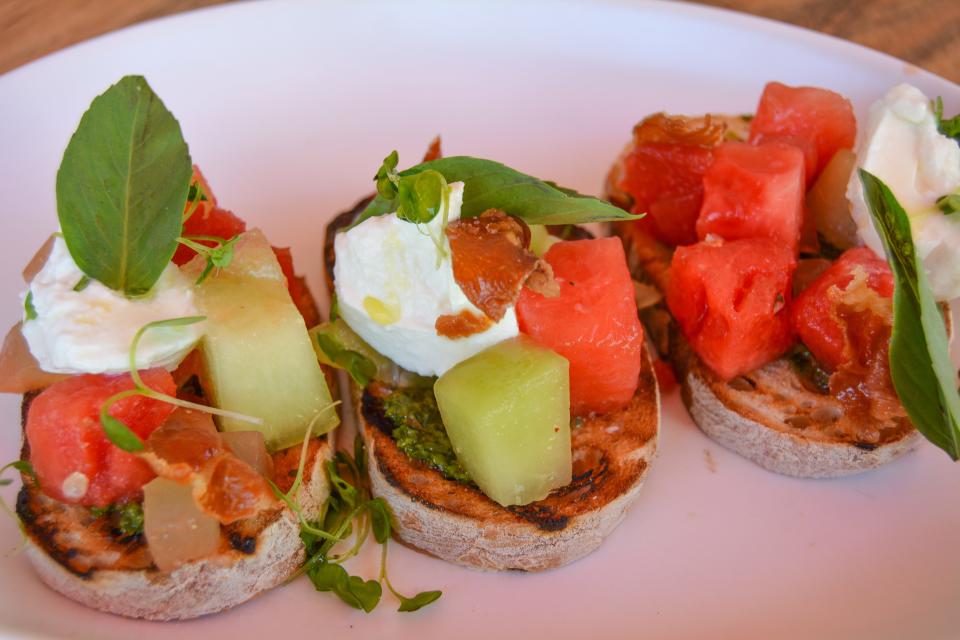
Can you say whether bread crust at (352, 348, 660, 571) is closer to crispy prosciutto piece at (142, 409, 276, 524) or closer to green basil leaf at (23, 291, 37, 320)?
crispy prosciutto piece at (142, 409, 276, 524)

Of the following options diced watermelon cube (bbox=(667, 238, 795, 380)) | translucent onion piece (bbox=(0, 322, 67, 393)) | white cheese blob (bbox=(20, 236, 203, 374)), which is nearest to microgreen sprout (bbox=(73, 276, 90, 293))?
white cheese blob (bbox=(20, 236, 203, 374))

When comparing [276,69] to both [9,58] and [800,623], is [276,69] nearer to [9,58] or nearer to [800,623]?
[9,58]

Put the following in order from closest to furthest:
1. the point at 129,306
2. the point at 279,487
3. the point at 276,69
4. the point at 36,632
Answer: the point at 36,632 → the point at 129,306 → the point at 279,487 → the point at 276,69

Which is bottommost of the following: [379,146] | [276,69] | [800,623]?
[800,623]

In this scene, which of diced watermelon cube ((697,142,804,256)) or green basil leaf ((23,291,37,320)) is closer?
green basil leaf ((23,291,37,320))

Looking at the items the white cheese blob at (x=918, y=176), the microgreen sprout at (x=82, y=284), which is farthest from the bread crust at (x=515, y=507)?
the white cheese blob at (x=918, y=176)

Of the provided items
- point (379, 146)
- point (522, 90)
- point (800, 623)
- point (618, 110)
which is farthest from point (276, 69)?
point (800, 623)

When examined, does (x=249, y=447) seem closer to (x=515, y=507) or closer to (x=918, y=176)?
(x=515, y=507)

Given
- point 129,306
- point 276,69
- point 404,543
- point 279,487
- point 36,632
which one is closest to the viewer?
point 36,632
